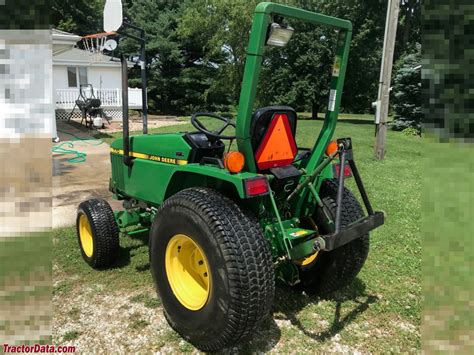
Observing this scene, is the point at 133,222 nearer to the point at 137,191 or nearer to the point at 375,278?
the point at 137,191

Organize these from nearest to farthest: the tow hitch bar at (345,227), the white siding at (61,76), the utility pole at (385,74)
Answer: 1. the tow hitch bar at (345,227)
2. the utility pole at (385,74)
3. the white siding at (61,76)

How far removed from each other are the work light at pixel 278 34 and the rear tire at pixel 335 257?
1203mm

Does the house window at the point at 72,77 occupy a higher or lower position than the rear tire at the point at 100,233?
higher

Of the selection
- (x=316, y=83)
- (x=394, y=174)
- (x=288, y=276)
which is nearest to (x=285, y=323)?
(x=288, y=276)

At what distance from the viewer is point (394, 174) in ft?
24.8

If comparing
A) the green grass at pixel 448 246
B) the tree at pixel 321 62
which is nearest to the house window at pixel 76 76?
the tree at pixel 321 62

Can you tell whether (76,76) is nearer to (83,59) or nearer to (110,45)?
(83,59)

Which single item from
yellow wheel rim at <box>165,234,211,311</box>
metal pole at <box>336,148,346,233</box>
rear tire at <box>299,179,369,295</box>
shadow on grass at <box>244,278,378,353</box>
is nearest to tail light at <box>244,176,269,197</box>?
metal pole at <box>336,148,346,233</box>

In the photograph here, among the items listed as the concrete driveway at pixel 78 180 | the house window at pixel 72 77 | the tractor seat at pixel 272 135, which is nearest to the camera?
the tractor seat at pixel 272 135

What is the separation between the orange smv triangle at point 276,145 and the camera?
260cm

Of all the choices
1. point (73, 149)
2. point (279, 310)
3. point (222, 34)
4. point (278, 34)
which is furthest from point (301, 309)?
Result: point (222, 34)

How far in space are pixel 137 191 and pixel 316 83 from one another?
21.5 metres

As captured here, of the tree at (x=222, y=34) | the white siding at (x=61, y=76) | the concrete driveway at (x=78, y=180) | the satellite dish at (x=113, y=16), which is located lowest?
the concrete driveway at (x=78, y=180)

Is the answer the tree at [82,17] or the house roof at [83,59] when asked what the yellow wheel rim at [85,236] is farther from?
the tree at [82,17]
